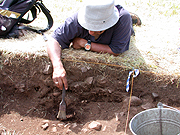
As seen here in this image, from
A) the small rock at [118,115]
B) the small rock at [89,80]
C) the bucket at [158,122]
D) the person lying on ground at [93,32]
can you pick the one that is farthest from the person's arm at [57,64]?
the bucket at [158,122]

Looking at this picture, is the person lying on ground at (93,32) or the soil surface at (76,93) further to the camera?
the soil surface at (76,93)

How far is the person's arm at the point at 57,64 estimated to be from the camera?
7.16 ft

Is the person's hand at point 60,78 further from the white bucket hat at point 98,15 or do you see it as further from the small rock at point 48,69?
the white bucket hat at point 98,15

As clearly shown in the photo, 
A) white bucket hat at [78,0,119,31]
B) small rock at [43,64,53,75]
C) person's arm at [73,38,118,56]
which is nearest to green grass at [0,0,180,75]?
person's arm at [73,38,118,56]

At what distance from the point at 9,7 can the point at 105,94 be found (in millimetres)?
2052

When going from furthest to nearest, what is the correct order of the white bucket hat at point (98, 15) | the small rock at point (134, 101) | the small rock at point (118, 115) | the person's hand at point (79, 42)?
the person's hand at point (79, 42), the small rock at point (134, 101), the small rock at point (118, 115), the white bucket hat at point (98, 15)

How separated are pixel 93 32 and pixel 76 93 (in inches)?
35.6

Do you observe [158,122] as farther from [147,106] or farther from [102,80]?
[102,80]

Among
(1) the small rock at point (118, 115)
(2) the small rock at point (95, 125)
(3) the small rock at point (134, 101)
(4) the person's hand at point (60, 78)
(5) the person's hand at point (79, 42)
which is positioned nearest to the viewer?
(4) the person's hand at point (60, 78)

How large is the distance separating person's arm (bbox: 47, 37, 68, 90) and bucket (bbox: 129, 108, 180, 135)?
0.93m

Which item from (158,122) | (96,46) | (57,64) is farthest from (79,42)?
(158,122)

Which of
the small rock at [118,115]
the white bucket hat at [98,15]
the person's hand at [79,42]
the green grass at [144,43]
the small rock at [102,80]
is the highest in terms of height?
the white bucket hat at [98,15]

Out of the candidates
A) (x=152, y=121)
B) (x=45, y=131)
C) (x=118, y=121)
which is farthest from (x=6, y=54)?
(x=152, y=121)

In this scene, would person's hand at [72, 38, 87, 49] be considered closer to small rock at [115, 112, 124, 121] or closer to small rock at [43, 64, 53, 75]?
small rock at [43, 64, 53, 75]
